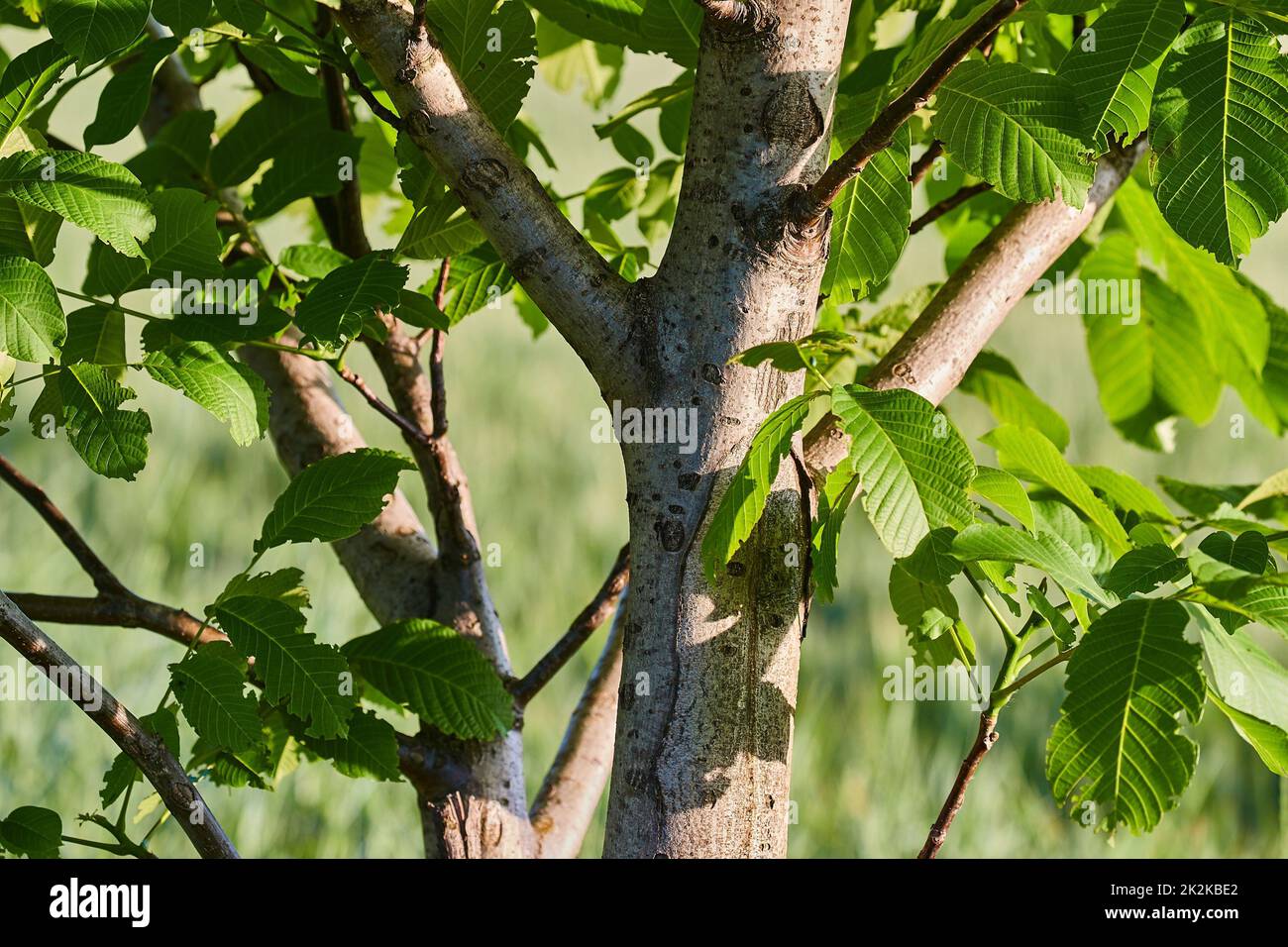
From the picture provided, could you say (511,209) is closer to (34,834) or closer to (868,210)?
(868,210)

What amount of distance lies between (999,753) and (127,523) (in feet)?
7.06

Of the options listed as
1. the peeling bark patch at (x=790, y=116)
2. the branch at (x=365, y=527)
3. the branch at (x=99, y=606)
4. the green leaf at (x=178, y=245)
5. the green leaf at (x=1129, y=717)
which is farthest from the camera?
the branch at (x=365, y=527)

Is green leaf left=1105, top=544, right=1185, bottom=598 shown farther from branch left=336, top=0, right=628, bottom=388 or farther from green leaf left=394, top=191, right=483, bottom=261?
green leaf left=394, top=191, right=483, bottom=261

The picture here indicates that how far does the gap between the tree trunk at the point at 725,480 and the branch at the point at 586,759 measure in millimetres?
329

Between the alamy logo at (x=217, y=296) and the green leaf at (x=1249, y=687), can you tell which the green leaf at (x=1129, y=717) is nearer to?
the green leaf at (x=1249, y=687)

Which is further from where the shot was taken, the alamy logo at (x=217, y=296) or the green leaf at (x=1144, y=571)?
the alamy logo at (x=217, y=296)

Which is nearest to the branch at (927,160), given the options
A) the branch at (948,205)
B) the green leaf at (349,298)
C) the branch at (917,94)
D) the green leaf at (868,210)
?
the branch at (948,205)

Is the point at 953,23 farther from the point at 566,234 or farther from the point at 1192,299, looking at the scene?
the point at 1192,299

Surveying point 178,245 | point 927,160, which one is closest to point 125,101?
point 178,245

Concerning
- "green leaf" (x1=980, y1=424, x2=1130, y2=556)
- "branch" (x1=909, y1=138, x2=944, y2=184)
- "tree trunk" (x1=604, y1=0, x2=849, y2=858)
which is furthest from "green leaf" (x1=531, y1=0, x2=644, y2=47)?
"green leaf" (x1=980, y1=424, x2=1130, y2=556)

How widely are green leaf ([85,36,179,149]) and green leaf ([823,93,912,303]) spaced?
0.43 meters

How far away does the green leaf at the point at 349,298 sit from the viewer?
2.07 ft

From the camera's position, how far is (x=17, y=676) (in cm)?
220
